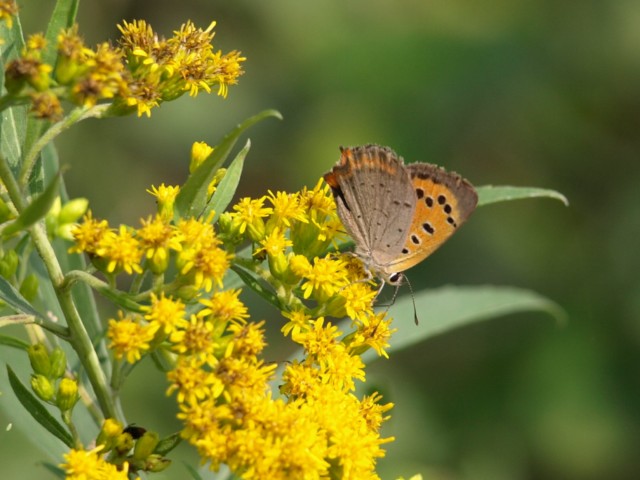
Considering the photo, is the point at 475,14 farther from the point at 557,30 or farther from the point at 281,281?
the point at 281,281

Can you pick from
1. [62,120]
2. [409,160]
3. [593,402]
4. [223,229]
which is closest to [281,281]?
[223,229]

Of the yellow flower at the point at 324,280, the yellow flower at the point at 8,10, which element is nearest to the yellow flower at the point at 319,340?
the yellow flower at the point at 324,280

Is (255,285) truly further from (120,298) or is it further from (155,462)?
(155,462)

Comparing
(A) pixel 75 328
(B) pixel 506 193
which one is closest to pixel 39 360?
(A) pixel 75 328

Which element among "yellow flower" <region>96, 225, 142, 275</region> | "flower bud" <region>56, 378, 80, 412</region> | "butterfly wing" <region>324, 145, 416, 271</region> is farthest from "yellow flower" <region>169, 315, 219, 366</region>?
"butterfly wing" <region>324, 145, 416, 271</region>

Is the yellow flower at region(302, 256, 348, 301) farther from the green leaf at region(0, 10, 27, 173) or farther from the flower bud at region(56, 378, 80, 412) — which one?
the green leaf at region(0, 10, 27, 173)
